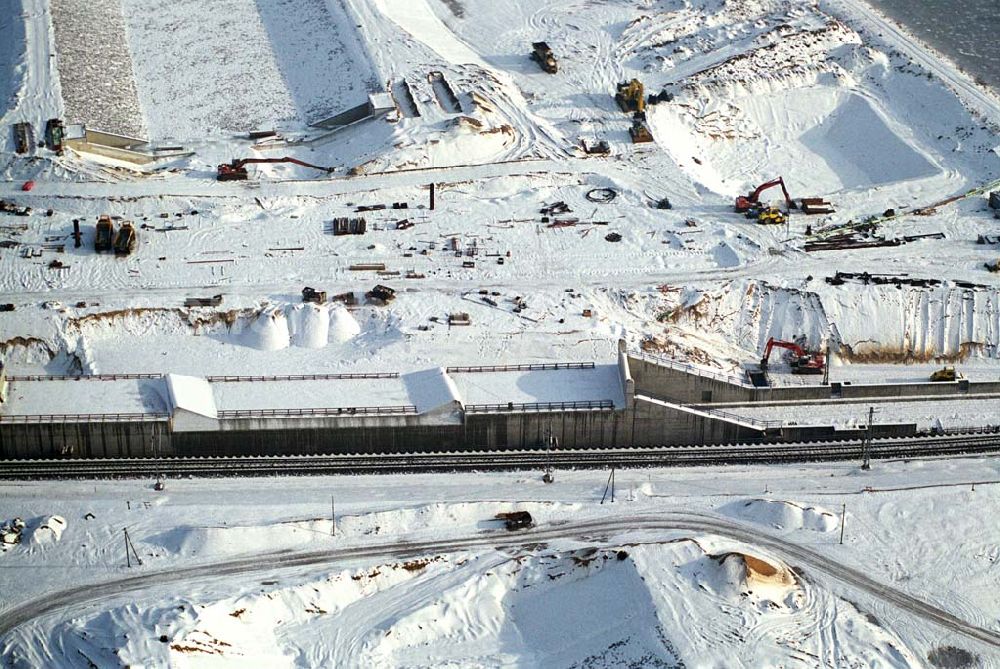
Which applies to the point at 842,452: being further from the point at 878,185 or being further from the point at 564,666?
the point at 878,185

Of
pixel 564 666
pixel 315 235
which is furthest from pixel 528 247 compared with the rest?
pixel 564 666

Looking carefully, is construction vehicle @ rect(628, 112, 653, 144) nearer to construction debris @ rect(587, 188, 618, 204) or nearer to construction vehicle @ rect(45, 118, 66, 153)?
construction debris @ rect(587, 188, 618, 204)

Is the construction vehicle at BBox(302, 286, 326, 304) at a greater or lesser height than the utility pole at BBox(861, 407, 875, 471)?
greater

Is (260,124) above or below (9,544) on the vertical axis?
above

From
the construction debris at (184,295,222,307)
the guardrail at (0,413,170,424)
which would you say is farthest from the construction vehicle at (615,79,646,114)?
the guardrail at (0,413,170,424)

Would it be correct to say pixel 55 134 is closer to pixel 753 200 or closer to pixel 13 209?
pixel 13 209

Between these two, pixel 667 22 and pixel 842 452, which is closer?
pixel 842 452
